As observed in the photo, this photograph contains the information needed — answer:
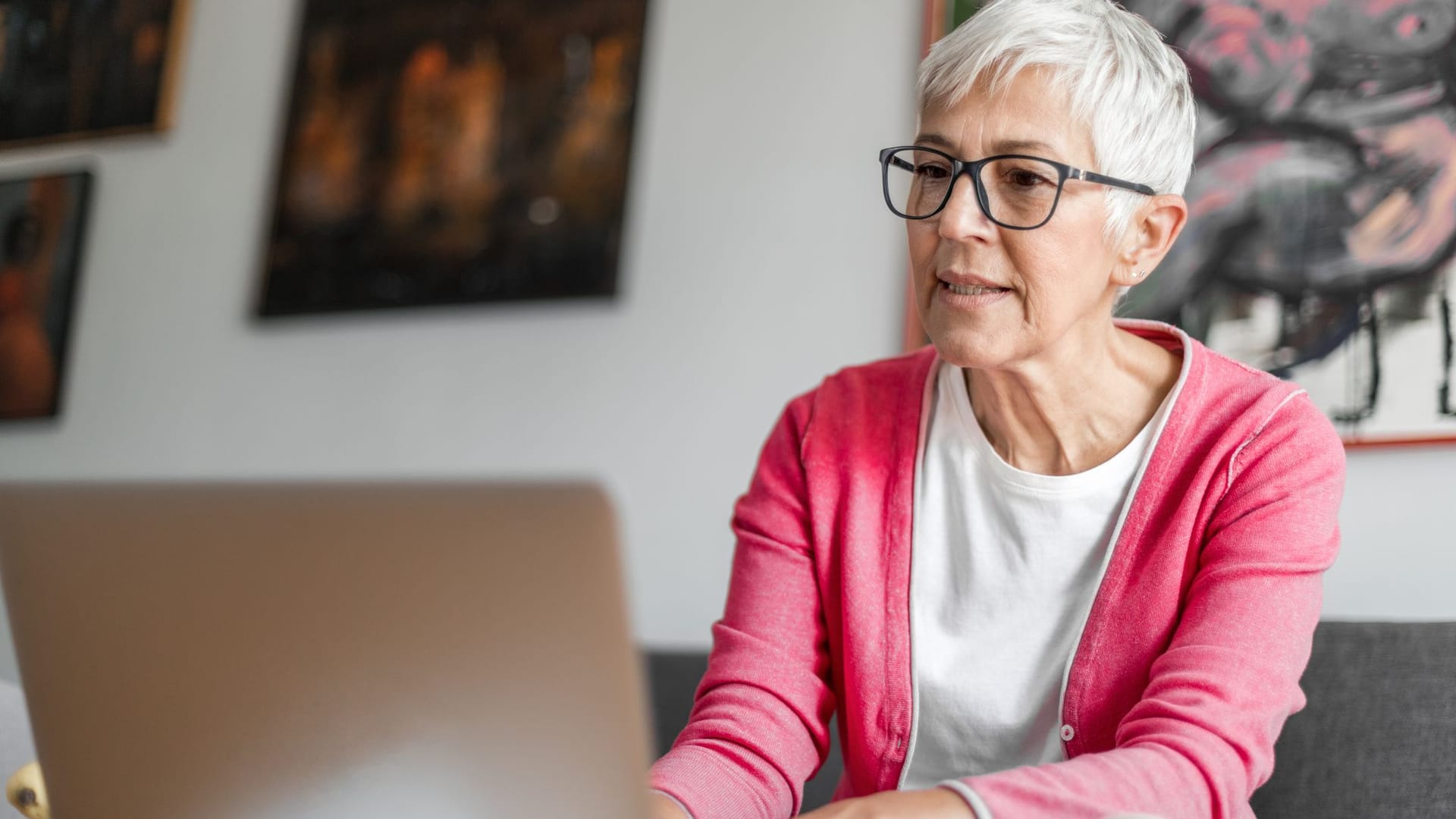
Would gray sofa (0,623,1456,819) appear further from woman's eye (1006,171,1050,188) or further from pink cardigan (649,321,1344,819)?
woman's eye (1006,171,1050,188)

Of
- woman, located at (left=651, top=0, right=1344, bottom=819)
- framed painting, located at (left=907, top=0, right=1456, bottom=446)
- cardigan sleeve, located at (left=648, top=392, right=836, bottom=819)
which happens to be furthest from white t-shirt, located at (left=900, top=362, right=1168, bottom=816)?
framed painting, located at (left=907, top=0, right=1456, bottom=446)

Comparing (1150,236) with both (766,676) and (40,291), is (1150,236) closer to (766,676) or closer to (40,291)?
(766,676)

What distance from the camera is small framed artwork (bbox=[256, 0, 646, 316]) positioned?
7.47 feet

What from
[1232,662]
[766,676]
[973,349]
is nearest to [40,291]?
[766,676]

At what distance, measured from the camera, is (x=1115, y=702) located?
3.77 ft

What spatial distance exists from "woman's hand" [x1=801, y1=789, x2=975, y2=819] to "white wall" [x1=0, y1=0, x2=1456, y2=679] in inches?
37.0

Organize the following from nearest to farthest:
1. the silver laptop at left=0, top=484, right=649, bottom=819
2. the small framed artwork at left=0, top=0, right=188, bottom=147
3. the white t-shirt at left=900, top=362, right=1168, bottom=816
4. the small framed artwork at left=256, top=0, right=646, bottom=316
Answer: the silver laptop at left=0, top=484, right=649, bottom=819 → the white t-shirt at left=900, top=362, right=1168, bottom=816 → the small framed artwork at left=256, top=0, right=646, bottom=316 → the small framed artwork at left=0, top=0, right=188, bottom=147

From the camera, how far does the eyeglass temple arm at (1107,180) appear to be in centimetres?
116

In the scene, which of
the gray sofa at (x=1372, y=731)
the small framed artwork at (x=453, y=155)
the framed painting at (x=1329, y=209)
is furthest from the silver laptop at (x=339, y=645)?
the small framed artwork at (x=453, y=155)

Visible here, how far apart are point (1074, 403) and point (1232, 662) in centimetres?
32

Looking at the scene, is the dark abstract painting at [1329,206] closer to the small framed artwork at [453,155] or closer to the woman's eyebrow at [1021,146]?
the woman's eyebrow at [1021,146]

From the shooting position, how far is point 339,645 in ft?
2.19

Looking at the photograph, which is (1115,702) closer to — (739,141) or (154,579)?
(154,579)

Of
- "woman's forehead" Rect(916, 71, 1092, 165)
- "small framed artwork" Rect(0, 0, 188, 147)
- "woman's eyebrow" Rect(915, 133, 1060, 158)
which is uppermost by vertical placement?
"small framed artwork" Rect(0, 0, 188, 147)
